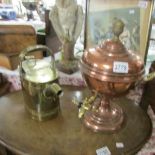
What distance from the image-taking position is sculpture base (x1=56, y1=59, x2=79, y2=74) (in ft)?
3.71

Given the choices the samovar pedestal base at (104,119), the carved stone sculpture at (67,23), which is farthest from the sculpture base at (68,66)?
the samovar pedestal base at (104,119)

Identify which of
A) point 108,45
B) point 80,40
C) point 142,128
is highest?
point 108,45

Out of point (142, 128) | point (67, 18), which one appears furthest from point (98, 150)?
point (67, 18)

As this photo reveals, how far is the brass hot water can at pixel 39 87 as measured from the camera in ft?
2.61

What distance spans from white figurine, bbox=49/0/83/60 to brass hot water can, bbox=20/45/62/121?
0.80 ft

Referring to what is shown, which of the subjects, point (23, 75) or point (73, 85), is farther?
point (73, 85)

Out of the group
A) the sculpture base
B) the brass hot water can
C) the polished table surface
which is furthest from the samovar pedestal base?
the sculpture base

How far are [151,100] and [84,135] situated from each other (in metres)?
0.37

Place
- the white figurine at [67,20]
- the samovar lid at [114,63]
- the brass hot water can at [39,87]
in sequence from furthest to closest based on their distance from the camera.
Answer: the white figurine at [67,20] < the brass hot water can at [39,87] < the samovar lid at [114,63]

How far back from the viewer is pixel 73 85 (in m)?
1.15

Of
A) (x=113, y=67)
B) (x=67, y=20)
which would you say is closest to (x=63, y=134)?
(x=113, y=67)

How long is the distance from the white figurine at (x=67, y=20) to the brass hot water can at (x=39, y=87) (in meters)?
0.25

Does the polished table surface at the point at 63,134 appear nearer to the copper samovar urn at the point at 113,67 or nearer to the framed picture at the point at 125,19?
the copper samovar urn at the point at 113,67

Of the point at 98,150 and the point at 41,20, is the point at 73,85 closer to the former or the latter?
the point at 98,150
